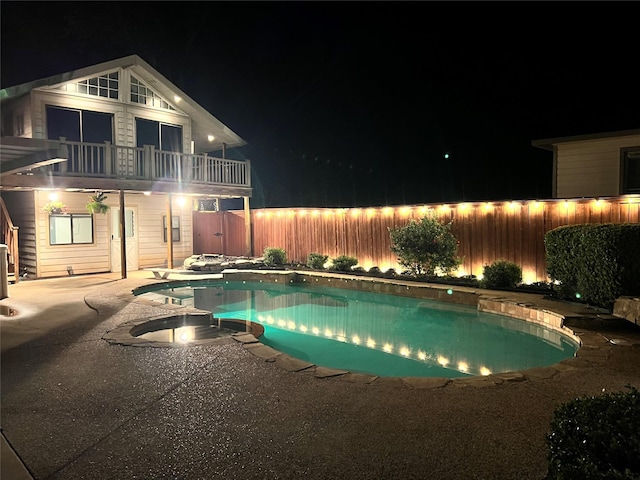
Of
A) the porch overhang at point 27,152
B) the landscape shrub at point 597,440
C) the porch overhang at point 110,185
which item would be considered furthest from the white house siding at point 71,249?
the landscape shrub at point 597,440

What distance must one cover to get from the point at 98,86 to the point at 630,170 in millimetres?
15548

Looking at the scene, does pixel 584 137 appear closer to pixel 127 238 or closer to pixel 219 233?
pixel 219 233

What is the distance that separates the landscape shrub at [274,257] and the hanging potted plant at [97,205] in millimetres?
5530

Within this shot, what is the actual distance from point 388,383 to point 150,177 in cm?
1202

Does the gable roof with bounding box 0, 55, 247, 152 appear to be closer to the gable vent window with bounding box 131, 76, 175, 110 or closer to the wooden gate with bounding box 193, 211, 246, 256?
the gable vent window with bounding box 131, 76, 175, 110

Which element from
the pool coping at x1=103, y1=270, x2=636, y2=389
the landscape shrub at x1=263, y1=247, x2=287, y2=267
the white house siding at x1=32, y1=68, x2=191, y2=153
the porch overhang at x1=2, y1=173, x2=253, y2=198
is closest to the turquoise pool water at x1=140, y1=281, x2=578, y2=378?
the pool coping at x1=103, y1=270, x2=636, y2=389

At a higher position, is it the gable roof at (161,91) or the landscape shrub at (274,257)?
the gable roof at (161,91)

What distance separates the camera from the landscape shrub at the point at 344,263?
48.2 ft

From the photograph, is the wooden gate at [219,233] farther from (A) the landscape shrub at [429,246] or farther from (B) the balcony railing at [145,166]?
(A) the landscape shrub at [429,246]

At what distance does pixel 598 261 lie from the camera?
26.4ft

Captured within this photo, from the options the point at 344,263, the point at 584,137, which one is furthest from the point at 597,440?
the point at 344,263

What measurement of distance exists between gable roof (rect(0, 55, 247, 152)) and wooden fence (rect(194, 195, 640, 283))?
3.03m

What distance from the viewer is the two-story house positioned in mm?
13188

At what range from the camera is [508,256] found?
11680 mm
